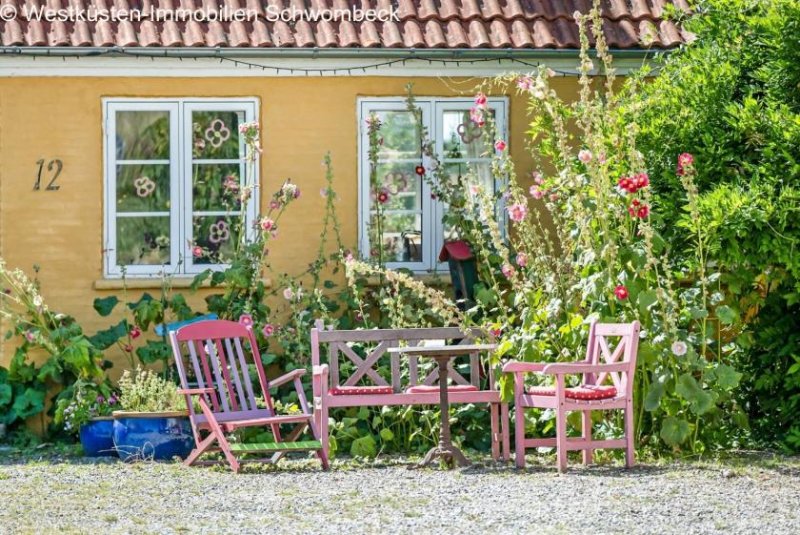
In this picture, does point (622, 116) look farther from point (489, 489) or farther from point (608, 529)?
point (608, 529)

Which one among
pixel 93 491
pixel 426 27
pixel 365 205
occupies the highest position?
pixel 426 27

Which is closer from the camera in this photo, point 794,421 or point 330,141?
point 794,421

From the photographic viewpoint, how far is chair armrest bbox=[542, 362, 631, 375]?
9367 millimetres

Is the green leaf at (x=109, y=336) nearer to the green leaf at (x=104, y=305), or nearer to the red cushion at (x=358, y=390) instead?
the green leaf at (x=104, y=305)

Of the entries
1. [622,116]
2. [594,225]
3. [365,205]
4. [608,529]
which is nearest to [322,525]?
[608,529]

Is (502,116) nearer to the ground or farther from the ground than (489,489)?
farther from the ground

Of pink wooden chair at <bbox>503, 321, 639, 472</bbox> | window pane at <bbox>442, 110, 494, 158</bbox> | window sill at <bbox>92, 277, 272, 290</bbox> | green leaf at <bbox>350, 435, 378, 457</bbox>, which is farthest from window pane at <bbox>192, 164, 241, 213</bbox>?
pink wooden chair at <bbox>503, 321, 639, 472</bbox>

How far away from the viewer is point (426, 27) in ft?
40.3

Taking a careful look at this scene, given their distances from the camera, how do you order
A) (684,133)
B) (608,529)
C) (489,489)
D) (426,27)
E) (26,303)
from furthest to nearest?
(426,27) → (26,303) → (684,133) → (489,489) → (608,529)

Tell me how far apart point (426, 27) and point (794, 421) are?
438cm

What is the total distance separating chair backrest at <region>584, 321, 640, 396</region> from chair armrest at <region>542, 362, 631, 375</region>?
53 mm

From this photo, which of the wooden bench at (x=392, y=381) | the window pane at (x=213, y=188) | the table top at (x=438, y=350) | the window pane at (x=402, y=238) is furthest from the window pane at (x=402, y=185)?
the table top at (x=438, y=350)

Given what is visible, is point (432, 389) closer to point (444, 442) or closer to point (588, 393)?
point (444, 442)

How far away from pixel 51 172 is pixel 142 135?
792 millimetres
